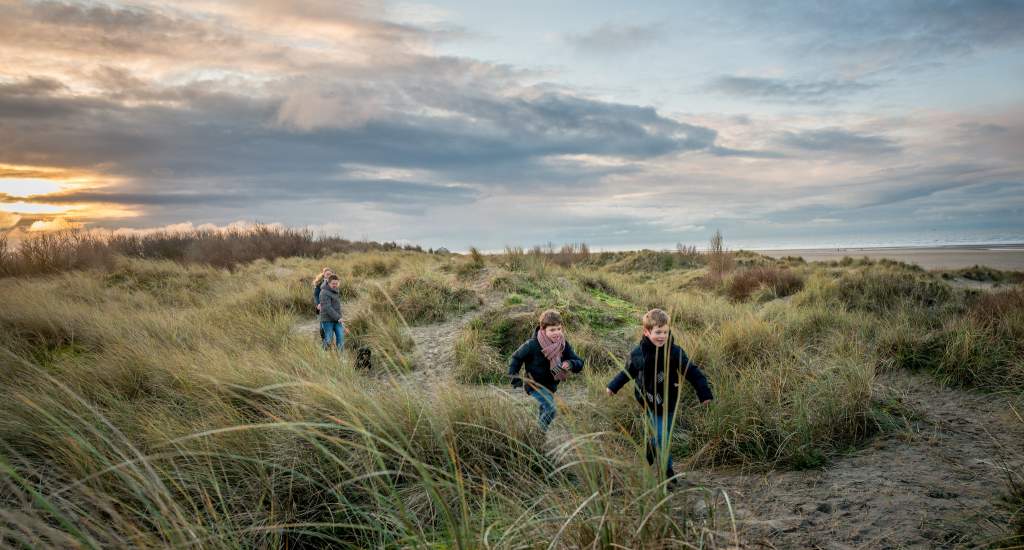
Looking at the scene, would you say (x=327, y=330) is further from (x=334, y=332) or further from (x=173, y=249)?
(x=173, y=249)

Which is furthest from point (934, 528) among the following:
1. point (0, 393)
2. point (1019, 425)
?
point (0, 393)

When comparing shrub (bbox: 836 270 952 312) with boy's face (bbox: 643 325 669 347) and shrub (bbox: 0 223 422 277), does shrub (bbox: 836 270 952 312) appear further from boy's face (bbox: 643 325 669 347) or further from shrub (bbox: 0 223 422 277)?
shrub (bbox: 0 223 422 277)

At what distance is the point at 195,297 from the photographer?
14039 millimetres

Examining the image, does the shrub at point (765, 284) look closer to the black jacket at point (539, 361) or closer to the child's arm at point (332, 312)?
the child's arm at point (332, 312)

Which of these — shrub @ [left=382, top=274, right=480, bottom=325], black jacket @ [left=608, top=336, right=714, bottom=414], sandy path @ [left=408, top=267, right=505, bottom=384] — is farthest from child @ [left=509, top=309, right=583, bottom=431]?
shrub @ [left=382, top=274, right=480, bottom=325]

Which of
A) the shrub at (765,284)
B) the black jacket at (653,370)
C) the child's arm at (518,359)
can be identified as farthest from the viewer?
the shrub at (765,284)

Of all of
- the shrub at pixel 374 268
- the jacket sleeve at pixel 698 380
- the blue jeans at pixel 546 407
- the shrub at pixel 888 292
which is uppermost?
the shrub at pixel 374 268

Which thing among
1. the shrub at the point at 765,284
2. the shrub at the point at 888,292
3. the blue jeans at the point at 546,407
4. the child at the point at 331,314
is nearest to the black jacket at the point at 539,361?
the blue jeans at the point at 546,407

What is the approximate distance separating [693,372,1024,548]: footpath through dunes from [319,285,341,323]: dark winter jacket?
6.00 m

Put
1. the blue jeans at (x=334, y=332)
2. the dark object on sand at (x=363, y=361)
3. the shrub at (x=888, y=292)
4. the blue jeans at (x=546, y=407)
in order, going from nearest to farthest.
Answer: the blue jeans at (x=546, y=407) < the dark object on sand at (x=363, y=361) < the blue jeans at (x=334, y=332) < the shrub at (x=888, y=292)

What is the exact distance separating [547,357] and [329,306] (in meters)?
4.74

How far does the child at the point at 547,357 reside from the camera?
454cm

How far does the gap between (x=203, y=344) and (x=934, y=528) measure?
294 inches

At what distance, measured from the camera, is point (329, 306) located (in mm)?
8242
